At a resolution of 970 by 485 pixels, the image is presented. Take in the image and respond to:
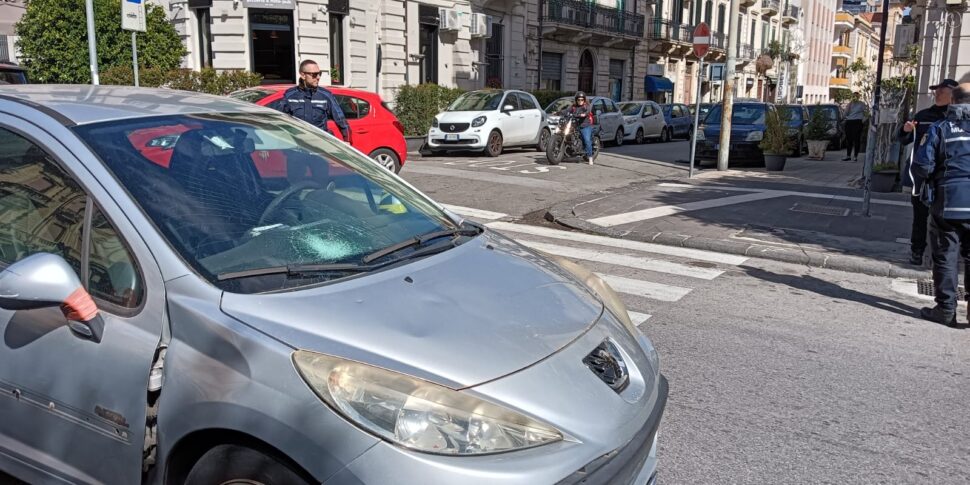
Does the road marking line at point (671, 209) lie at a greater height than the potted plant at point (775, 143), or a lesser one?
lesser

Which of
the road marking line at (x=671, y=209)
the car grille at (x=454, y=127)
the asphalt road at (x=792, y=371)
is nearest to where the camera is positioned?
the asphalt road at (x=792, y=371)

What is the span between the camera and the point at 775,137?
17016mm

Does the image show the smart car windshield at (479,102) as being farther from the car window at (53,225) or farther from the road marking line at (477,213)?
the car window at (53,225)

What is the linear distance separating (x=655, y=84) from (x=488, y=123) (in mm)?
28994

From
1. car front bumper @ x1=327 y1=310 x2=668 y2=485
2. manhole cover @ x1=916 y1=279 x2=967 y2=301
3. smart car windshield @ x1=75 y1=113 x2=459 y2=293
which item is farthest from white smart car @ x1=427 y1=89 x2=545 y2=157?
car front bumper @ x1=327 y1=310 x2=668 y2=485

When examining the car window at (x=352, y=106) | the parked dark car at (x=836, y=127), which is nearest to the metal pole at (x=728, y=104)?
the car window at (x=352, y=106)

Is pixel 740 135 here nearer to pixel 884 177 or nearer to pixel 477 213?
pixel 884 177

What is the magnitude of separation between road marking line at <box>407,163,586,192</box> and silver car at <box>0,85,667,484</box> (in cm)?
1114

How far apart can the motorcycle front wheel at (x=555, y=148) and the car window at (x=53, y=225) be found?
599 inches

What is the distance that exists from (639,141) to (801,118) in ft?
19.3

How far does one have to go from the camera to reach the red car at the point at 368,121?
43.0 ft

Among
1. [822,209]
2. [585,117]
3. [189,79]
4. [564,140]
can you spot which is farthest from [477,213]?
[189,79]

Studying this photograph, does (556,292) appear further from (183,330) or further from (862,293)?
(862,293)

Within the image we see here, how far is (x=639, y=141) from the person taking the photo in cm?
2828
